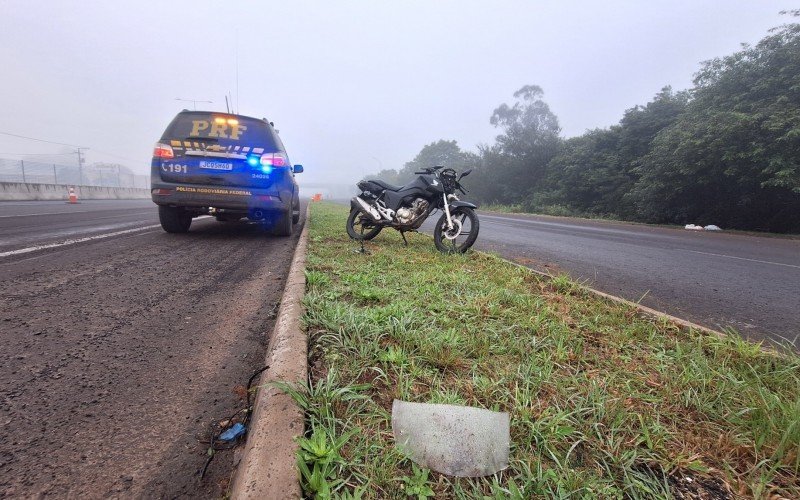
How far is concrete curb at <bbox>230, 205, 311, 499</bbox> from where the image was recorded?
1.03m

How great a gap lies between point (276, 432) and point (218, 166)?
4.70 meters

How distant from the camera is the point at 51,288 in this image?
110 inches

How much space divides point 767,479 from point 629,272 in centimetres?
400

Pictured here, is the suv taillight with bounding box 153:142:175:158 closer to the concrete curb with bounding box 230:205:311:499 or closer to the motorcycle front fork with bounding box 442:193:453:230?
the motorcycle front fork with bounding box 442:193:453:230

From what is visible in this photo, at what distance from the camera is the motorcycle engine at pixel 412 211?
551cm

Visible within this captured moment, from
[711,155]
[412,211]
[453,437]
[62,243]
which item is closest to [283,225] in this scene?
[412,211]

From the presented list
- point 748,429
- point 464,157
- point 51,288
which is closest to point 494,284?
point 748,429

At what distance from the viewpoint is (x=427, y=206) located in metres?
5.49

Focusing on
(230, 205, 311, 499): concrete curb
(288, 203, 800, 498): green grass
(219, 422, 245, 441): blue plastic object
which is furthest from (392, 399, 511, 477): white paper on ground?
(219, 422, 245, 441): blue plastic object

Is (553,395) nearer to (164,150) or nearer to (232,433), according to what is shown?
(232,433)

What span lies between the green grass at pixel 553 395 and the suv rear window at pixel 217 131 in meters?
3.48

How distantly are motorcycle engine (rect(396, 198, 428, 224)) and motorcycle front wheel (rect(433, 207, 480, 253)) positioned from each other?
351 millimetres

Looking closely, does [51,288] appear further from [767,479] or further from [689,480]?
[767,479]

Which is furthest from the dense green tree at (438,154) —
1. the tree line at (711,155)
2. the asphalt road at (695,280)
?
the asphalt road at (695,280)
